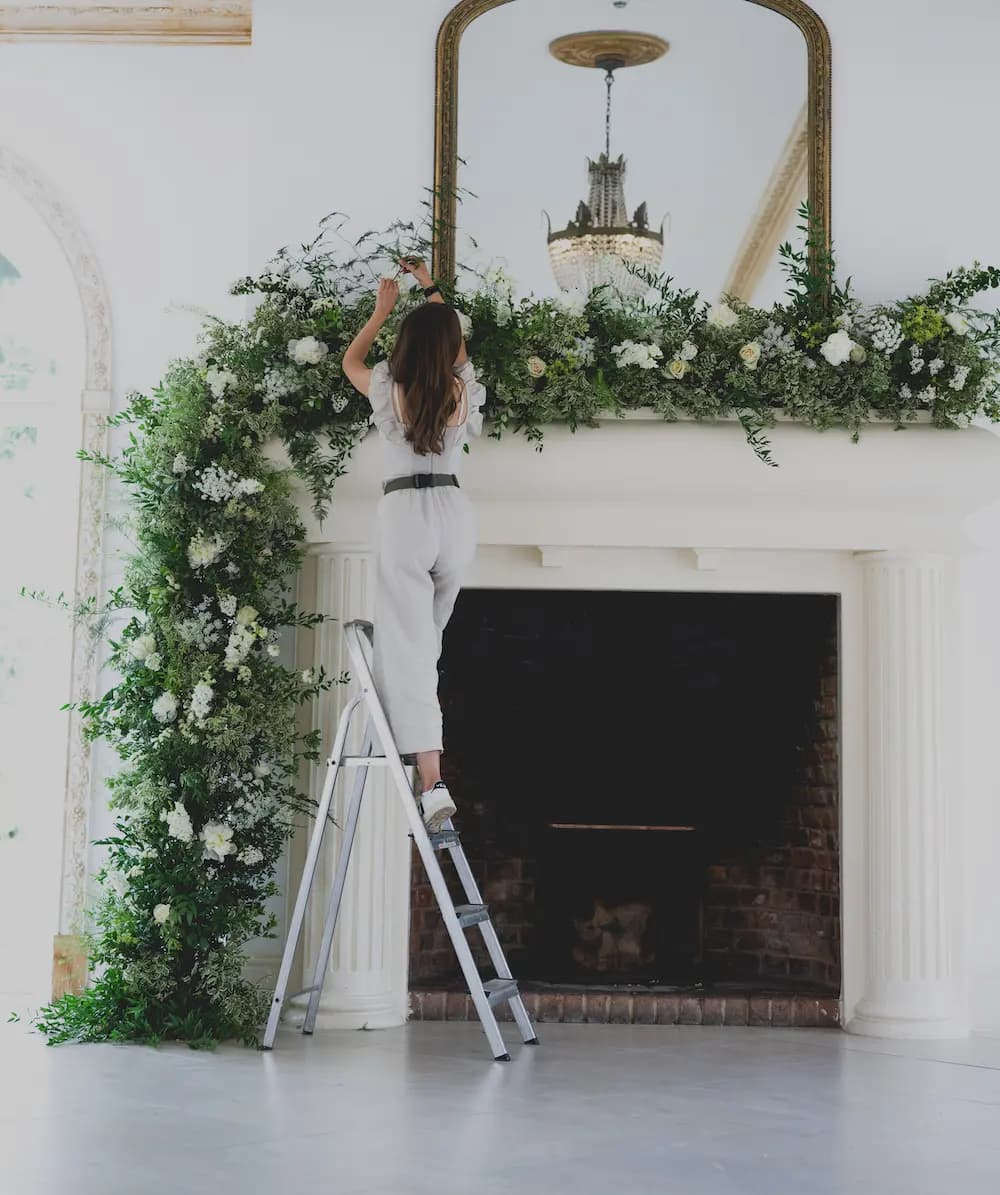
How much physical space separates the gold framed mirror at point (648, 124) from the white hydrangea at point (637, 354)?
0.41 metres

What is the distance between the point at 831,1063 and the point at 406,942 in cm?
123

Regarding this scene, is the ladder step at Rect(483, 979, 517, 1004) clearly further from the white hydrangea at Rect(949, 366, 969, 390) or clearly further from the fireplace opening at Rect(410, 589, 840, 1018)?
the white hydrangea at Rect(949, 366, 969, 390)

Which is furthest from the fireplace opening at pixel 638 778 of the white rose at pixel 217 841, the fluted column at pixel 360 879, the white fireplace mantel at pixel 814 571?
the white rose at pixel 217 841

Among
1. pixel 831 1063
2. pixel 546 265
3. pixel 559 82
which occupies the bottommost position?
pixel 831 1063

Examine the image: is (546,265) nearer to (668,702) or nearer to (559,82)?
(559,82)

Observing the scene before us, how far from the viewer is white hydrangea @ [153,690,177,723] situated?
369cm

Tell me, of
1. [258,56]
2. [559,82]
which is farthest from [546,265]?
[258,56]

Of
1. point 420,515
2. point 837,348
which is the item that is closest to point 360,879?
point 420,515

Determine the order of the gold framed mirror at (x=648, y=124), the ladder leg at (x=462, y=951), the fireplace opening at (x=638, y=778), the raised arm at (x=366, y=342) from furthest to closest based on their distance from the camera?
the fireplace opening at (x=638, y=778) < the gold framed mirror at (x=648, y=124) < the raised arm at (x=366, y=342) < the ladder leg at (x=462, y=951)

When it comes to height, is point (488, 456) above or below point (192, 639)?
above

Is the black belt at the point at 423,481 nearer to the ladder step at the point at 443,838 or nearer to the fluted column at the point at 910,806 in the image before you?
the ladder step at the point at 443,838

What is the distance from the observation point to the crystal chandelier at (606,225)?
4102mm

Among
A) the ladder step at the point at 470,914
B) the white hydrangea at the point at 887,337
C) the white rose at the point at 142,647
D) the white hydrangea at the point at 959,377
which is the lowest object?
the ladder step at the point at 470,914

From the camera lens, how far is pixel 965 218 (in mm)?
4129
